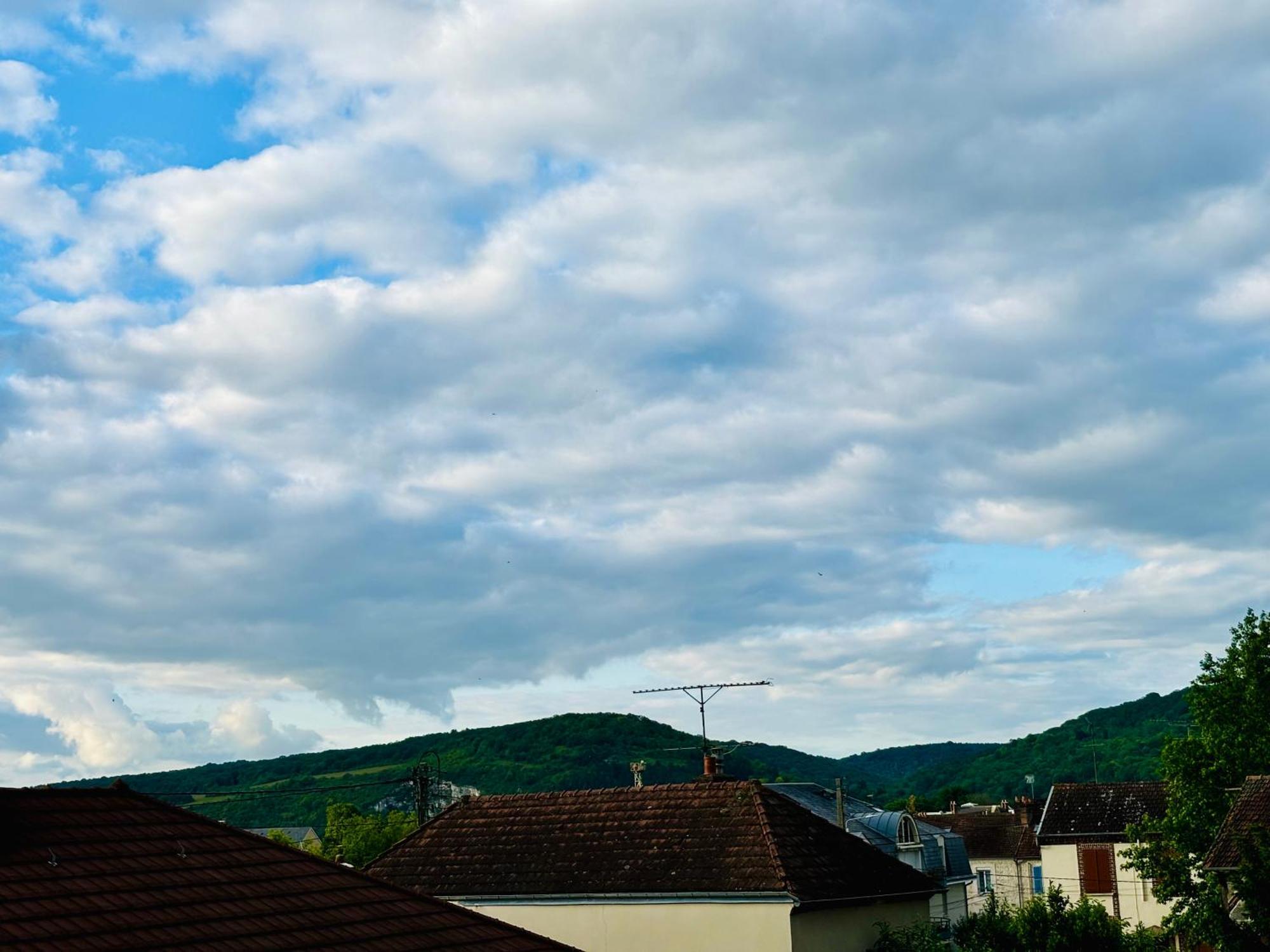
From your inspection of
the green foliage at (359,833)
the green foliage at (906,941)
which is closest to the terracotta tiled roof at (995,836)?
the green foliage at (359,833)

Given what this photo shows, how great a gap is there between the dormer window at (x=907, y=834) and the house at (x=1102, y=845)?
19441 mm

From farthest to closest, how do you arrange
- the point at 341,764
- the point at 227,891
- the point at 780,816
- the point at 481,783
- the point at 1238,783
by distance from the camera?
1. the point at 341,764
2. the point at 481,783
3. the point at 1238,783
4. the point at 780,816
5. the point at 227,891

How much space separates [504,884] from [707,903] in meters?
5.47

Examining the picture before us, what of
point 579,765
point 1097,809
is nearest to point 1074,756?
point 579,765

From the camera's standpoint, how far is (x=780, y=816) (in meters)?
30.2

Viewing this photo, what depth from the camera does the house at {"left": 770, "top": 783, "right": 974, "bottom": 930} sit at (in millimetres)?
50094

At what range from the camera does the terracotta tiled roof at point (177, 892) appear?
41.1ft

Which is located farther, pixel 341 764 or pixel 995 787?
pixel 341 764

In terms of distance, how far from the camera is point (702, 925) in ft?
91.5

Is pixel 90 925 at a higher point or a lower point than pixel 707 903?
higher

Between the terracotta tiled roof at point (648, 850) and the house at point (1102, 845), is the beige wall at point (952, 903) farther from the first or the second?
the terracotta tiled roof at point (648, 850)

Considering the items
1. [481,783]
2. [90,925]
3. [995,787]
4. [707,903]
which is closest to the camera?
[90,925]

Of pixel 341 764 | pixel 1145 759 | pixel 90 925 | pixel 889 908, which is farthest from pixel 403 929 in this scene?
pixel 341 764

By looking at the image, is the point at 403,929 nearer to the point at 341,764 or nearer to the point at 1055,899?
the point at 1055,899
